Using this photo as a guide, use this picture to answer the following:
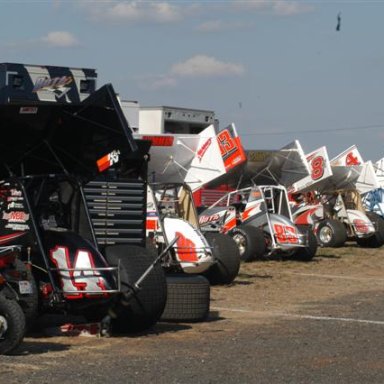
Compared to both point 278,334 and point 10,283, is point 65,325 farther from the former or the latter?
point 278,334

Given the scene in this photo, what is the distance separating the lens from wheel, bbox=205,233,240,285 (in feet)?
53.1

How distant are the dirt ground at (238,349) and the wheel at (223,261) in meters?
1.14

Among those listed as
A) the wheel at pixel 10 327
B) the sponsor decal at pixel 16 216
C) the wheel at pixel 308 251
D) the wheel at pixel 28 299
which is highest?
the sponsor decal at pixel 16 216

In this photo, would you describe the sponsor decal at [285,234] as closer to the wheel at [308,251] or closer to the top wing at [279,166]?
the wheel at [308,251]

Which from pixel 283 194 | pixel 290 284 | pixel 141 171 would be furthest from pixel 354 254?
pixel 141 171

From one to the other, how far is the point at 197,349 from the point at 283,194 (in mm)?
14736

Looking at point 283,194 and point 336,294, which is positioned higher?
point 283,194

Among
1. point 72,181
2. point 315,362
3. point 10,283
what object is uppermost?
point 72,181

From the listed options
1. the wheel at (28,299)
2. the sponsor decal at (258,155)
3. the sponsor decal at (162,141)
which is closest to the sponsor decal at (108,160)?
the wheel at (28,299)

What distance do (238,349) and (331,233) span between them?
1807 centimetres

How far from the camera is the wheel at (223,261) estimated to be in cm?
1619

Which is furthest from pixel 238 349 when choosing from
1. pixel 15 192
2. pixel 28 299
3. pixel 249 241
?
pixel 249 241

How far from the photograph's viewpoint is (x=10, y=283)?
30.2ft

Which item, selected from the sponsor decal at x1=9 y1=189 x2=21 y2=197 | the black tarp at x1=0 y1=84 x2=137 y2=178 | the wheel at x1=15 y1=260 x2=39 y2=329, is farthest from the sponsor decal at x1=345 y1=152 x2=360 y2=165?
the wheel at x1=15 y1=260 x2=39 y2=329
